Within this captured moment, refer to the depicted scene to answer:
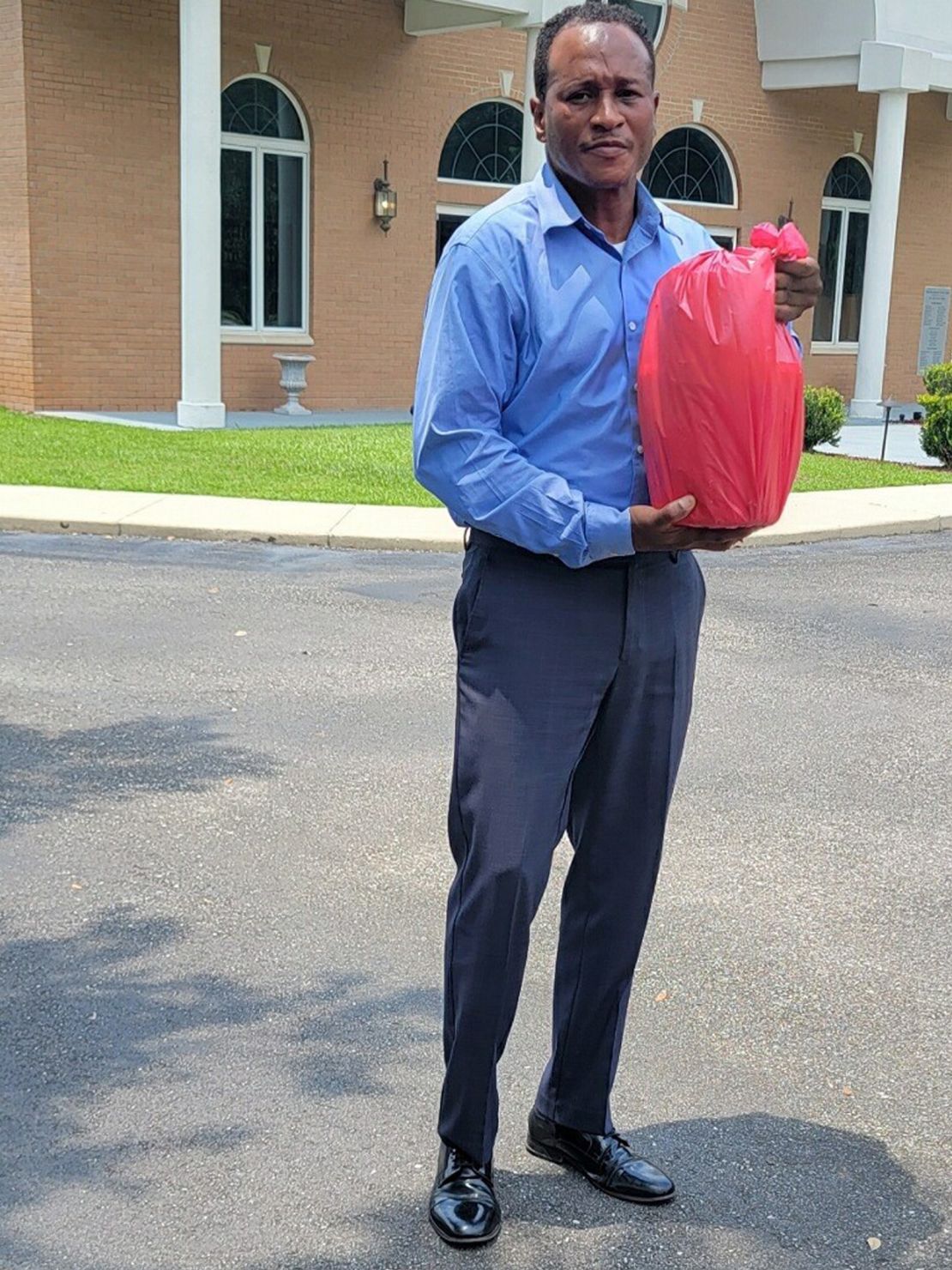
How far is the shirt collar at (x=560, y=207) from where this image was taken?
260 cm

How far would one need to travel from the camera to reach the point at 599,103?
2.56 metres

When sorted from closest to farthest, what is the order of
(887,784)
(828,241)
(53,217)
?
(887,784) → (53,217) → (828,241)

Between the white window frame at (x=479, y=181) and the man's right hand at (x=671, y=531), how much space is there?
60.8ft

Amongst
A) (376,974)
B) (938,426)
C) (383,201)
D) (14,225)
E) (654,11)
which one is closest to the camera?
(376,974)

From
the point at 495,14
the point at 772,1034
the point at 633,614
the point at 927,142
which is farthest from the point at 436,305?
the point at 927,142

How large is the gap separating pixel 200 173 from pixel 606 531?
14.3 meters

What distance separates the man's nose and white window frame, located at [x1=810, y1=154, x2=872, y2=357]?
2397 cm

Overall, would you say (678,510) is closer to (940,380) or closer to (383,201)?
(940,380)

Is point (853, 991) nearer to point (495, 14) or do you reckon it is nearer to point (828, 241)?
point (495, 14)

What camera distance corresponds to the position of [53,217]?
17.3m

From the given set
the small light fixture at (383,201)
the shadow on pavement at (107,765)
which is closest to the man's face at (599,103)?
the shadow on pavement at (107,765)

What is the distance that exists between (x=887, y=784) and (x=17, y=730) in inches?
131

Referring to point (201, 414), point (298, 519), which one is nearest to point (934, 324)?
point (201, 414)

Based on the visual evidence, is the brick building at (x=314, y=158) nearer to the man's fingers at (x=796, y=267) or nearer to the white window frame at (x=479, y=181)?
the white window frame at (x=479, y=181)
